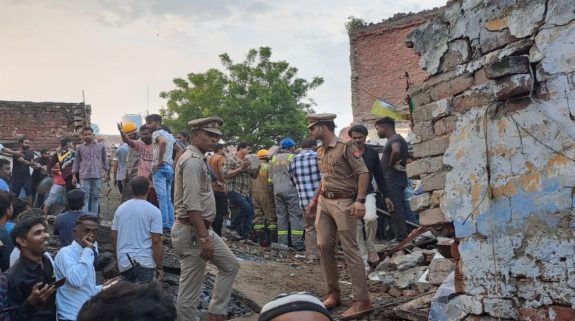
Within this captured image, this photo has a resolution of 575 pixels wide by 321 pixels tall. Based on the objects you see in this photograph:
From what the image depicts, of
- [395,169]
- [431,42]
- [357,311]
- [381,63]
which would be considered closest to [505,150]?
[431,42]

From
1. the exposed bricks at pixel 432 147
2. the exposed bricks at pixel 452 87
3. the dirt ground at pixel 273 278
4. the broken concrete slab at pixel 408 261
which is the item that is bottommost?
the dirt ground at pixel 273 278

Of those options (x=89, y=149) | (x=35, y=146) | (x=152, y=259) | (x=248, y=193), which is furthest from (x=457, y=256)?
(x=35, y=146)

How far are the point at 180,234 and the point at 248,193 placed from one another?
16.2 ft

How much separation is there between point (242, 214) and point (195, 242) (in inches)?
198

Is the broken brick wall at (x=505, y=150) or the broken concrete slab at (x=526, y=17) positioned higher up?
the broken concrete slab at (x=526, y=17)

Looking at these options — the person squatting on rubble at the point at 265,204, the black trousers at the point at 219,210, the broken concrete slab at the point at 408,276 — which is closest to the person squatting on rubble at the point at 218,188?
the black trousers at the point at 219,210

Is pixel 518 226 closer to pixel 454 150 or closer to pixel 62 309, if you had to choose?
pixel 454 150

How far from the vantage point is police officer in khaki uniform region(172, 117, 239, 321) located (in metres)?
4.55

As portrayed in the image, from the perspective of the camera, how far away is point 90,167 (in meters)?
8.80

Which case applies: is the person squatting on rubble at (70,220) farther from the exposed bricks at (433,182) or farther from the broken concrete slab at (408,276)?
the broken concrete slab at (408,276)

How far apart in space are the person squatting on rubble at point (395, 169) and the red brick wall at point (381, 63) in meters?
12.6

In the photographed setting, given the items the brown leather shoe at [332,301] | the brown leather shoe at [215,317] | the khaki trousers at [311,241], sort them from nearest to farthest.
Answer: the brown leather shoe at [215,317] → the brown leather shoe at [332,301] → the khaki trousers at [311,241]

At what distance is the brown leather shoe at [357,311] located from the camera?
4.86m

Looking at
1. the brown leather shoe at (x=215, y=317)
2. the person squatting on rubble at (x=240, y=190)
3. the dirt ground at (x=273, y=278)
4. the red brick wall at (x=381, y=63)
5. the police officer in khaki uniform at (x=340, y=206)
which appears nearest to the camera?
the brown leather shoe at (x=215, y=317)
